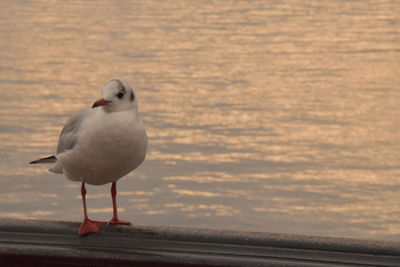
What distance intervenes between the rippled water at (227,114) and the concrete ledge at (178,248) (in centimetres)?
398

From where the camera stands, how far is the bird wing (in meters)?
4.64

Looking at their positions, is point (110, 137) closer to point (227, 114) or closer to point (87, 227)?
point (87, 227)

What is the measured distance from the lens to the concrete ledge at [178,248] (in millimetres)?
3922

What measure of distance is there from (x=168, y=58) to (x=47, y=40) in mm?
2605

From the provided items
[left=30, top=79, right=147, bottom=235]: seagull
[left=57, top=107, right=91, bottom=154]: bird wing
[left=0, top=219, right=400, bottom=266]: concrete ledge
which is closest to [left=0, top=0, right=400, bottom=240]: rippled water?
[left=57, top=107, right=91, bottom=154]: bird wing

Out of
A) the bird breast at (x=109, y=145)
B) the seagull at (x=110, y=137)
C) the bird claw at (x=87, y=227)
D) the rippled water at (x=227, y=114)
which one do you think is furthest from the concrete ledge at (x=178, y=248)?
the rippled water at (x=227, y=114)

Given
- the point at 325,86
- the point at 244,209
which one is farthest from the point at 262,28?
the point at 244,209

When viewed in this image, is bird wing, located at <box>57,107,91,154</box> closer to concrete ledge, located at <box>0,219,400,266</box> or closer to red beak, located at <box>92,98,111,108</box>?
red beak, located at <box>92,98,111,108</box>

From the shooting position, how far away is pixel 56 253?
3955mm

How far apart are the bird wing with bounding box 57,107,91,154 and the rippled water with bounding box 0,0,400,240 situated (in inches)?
139

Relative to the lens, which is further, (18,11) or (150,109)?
(18,11)

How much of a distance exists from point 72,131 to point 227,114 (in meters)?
6.64

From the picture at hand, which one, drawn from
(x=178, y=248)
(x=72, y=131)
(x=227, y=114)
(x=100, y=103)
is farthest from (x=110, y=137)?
(x=227, y=114)

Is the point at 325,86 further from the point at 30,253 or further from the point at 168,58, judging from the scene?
the point at 30,253
